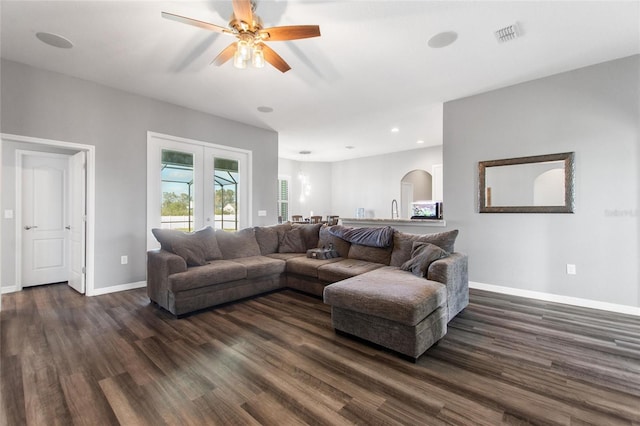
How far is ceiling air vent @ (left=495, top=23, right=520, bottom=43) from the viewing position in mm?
2631

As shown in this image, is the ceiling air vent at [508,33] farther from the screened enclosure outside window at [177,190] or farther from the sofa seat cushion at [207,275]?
the screened enclosure outside window at [177,190]

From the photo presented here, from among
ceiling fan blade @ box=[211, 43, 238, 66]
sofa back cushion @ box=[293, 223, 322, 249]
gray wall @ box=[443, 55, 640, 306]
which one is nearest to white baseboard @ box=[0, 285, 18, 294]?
Result: sofa back cushion @ box=[293, 223, 322, 249]

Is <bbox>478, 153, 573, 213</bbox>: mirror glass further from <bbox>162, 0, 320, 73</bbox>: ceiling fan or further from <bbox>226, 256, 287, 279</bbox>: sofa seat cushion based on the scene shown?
<bbox>162, 0, 320, 73</bbox>: ceiling fan

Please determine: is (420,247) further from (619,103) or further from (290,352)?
(619,103)

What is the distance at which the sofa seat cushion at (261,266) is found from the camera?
11.8 feet

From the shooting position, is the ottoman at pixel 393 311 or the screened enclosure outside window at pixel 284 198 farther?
the screened enclosure outside window at pixel 284 198

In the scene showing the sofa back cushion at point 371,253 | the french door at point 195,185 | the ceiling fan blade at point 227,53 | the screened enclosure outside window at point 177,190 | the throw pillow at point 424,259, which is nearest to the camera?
the ceiling fan blade at point 227,53

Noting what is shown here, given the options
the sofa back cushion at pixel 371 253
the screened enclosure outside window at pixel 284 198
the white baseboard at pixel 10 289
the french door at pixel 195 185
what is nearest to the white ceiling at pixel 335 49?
the french door at pixel 195 185

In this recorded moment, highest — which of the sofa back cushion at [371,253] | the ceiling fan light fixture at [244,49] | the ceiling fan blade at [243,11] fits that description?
the ceiling fan blade at [243,11]

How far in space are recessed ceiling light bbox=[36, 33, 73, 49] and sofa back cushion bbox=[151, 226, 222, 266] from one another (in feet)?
7.05

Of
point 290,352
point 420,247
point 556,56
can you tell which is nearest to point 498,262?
point 420,247

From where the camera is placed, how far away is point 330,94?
4.19 m

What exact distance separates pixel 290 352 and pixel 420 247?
1.82 metres

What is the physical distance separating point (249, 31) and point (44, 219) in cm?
450
